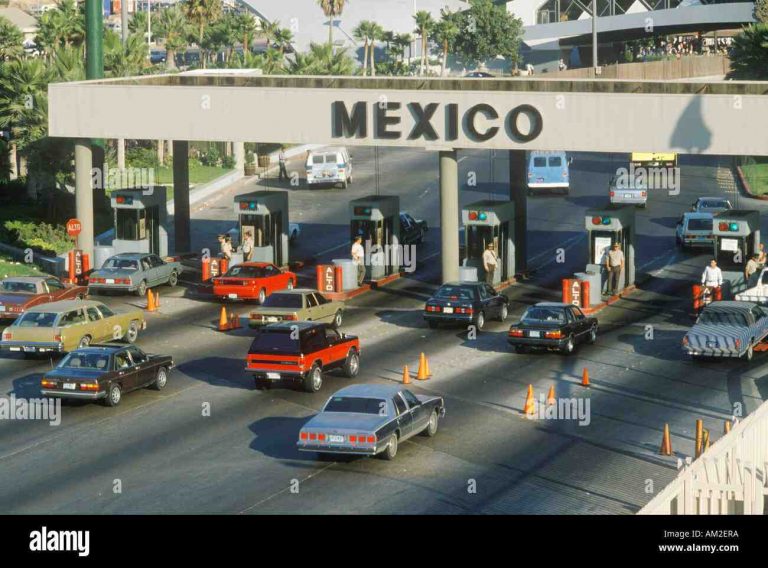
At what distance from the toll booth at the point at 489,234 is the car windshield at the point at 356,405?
21.0m

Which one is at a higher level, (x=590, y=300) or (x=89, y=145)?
(x=89, y=145)

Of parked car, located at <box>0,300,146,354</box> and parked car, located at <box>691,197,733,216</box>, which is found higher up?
parked car, located at <box>691,197,733,216</box>

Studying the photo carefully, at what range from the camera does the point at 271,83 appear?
58.5m

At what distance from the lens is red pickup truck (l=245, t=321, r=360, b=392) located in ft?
115

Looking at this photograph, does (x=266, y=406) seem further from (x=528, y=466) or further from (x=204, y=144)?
(x=204, y=144)

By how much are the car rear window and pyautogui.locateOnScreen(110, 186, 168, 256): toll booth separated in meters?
21.0

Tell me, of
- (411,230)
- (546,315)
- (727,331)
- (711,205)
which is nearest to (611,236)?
(546,315)

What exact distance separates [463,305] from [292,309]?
5.15 meters

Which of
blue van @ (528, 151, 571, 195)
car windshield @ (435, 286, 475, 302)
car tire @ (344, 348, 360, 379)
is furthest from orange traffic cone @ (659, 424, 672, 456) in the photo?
blue van @ (528, 151, 571, 195)

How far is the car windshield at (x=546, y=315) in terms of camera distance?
40281 millimetres

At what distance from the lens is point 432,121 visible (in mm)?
47938

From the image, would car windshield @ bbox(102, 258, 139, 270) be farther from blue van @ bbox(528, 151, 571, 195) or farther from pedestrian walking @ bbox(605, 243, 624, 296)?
blue van @ bbox(528, 151, 571, 195)

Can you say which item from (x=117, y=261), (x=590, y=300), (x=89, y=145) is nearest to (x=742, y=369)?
(x=590, y=300)
